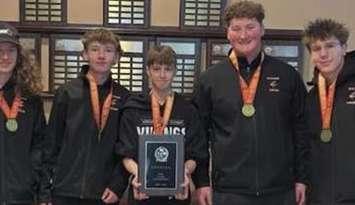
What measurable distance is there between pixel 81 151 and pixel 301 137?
1091 mm

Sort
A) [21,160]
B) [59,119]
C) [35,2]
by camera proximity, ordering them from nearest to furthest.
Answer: [21,160] < [59,119] < [35,2]

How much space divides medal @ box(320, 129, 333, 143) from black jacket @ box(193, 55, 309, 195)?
87 mm

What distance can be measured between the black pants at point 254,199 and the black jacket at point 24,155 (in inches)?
33.3

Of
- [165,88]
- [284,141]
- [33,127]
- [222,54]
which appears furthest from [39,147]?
[222,54]

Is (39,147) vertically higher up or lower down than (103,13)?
lower down

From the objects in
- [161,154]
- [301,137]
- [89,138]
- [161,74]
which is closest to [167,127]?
[161,154]

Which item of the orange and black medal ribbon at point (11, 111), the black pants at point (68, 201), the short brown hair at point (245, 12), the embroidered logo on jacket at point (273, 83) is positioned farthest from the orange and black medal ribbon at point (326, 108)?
the orange and black medal ribbon at point (11, 111)

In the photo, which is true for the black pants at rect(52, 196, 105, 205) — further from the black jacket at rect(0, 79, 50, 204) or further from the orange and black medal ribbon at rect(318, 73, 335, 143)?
the orange and black medal ribbon at rect(318, 73, 335, 143)

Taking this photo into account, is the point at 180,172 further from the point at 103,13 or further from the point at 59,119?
the point at 103,13

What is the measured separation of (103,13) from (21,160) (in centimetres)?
134

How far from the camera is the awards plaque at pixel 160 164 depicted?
2750mm

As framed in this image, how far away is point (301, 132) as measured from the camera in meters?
2.79

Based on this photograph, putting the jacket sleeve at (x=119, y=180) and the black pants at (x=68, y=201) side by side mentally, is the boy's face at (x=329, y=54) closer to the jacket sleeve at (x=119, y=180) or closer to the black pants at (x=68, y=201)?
the jacket sleeve at (x=119, y=180)

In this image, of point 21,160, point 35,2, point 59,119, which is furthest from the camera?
point 35,2
